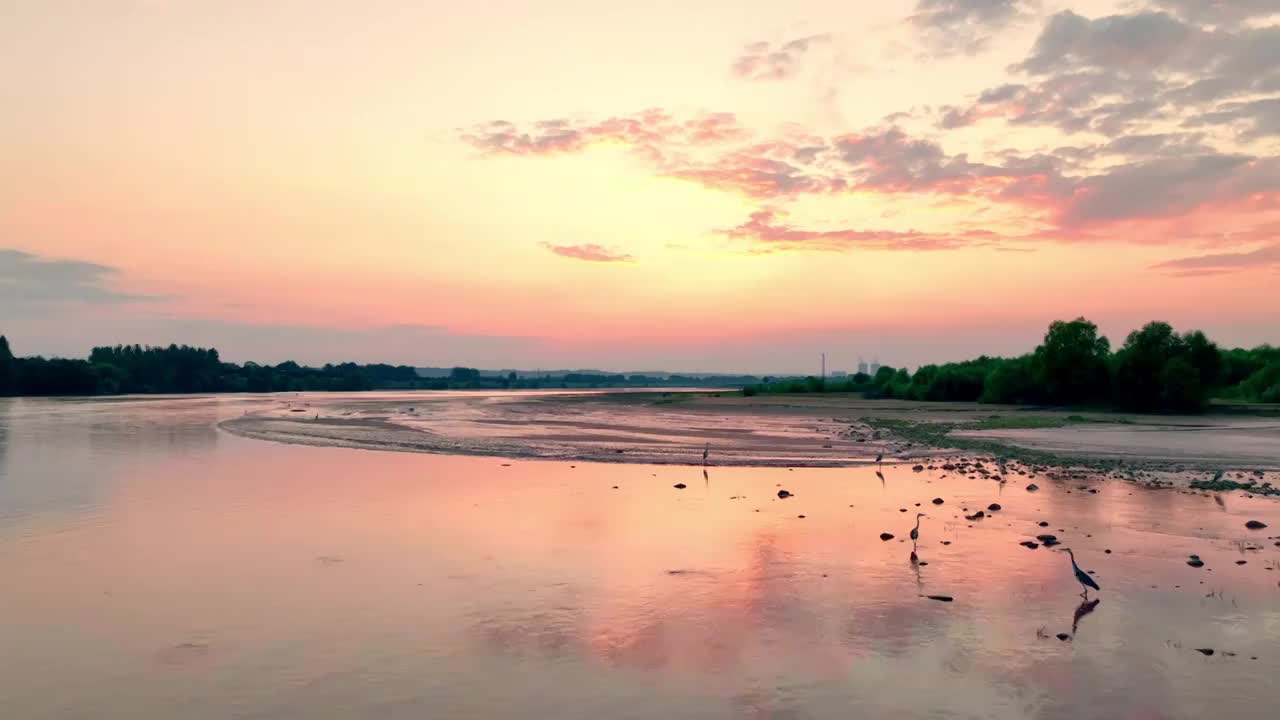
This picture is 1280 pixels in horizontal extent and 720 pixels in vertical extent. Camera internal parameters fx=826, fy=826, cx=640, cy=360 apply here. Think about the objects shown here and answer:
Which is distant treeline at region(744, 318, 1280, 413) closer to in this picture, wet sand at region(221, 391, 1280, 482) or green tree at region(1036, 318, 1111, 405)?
green tree at region(1036, 318, 1111, 405)

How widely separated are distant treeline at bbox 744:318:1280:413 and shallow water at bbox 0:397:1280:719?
5050 cm

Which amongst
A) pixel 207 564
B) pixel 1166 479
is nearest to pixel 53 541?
pixel 207 564

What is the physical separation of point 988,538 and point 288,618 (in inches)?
544

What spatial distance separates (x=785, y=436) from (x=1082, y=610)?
3509 cm

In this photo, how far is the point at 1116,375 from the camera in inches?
2751

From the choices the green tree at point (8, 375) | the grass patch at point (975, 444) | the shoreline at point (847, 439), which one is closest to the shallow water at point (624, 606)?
the grass patch at point (975, 444)

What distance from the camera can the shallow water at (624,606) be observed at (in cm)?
931

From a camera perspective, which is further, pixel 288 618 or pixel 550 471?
pixel 550 471

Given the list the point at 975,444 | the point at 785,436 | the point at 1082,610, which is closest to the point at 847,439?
the point at 785,436

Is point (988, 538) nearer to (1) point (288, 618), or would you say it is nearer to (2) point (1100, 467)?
(1) point (288, 618)

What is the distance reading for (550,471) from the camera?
30.6 metres

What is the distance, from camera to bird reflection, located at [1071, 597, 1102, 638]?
38.6ft

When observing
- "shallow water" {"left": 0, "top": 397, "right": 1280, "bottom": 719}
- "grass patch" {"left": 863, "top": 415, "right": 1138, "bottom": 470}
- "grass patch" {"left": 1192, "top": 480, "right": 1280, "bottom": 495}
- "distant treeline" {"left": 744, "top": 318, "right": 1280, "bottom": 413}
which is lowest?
"shallow water" {"left": 0, "top": 397, "right": 1280, "bottom": 719}

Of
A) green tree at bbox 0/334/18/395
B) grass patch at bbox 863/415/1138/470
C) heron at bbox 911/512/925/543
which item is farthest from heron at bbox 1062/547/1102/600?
green tree at bbox 0/334/18/395
